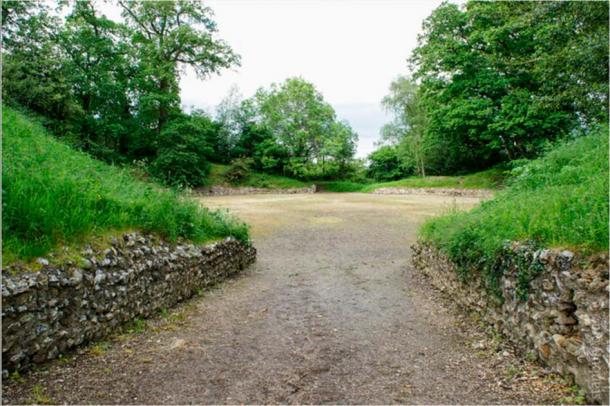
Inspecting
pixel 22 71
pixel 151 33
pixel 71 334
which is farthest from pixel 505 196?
pixel 151 33

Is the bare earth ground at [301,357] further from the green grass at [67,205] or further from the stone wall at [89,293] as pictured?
the green grass at [67,205]

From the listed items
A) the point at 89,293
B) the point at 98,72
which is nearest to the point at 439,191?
the point at 98,72

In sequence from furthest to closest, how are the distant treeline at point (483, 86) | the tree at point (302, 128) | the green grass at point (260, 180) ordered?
1. the tree at point (302, 128)
2. the green grass at point (260, 180)
3. the distant treeline at point (483, 86)

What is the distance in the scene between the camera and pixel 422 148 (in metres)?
38.9

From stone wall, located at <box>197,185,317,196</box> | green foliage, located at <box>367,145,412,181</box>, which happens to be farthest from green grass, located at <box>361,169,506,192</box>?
green foliage, located at <box>367,145,412,181</box>

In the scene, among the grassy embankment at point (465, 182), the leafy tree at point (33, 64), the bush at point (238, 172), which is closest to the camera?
the leafy tree at point (33, 64)

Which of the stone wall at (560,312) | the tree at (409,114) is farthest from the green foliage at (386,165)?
the stone wall at (560,312)

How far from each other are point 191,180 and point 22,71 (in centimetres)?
2024

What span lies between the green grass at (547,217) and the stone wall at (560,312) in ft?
0.71

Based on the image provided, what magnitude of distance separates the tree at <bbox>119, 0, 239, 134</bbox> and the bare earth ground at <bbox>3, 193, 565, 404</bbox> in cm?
2966

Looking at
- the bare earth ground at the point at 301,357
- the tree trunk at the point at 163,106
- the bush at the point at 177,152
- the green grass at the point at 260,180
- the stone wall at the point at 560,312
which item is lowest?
the bare earth ground at the point at 301,357

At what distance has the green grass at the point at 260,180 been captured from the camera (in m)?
39.7

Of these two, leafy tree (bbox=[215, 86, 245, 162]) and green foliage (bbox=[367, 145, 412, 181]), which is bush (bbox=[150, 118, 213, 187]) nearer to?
leafy tree (bbox=[215, 86, 245, 162])

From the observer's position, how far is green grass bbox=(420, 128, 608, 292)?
378 centimetres
